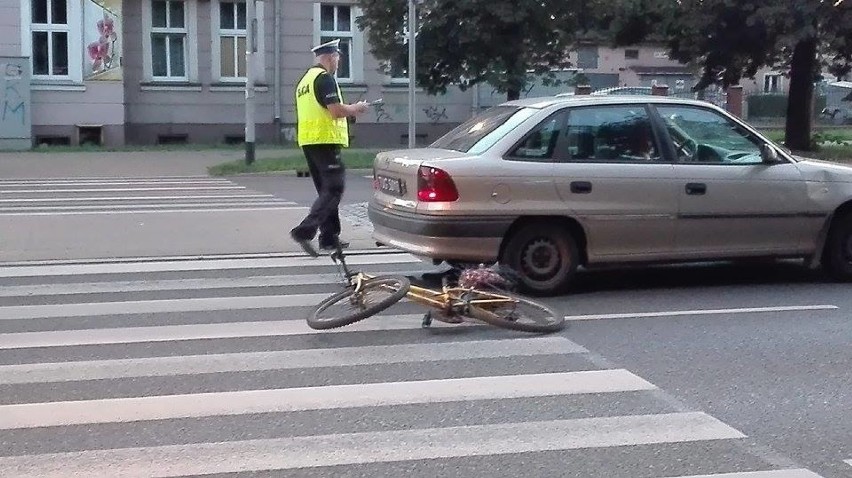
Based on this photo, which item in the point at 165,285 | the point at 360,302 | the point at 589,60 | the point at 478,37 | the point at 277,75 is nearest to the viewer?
the point at 360,302

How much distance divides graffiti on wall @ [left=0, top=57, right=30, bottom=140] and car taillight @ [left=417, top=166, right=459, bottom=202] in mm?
23264

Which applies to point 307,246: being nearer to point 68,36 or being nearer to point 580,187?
point 580,187

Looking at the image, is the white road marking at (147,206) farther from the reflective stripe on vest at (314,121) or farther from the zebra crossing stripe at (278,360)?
the zebra crossing stripe at (278,360)

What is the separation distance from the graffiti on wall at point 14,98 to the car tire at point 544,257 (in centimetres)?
2351

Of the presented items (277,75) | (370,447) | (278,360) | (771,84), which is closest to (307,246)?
(278,360)

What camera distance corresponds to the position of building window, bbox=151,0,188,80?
33188 mm

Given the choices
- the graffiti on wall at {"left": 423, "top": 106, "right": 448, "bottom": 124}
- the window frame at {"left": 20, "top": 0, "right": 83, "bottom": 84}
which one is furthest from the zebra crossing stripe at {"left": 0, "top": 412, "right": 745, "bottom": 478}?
the graffiti on wall at {"left": 423, "top": 106, "right": 448, "bottom": 124}

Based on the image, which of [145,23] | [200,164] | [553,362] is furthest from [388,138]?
[553,362]

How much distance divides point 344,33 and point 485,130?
25000 mm

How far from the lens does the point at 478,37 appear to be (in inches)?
1015

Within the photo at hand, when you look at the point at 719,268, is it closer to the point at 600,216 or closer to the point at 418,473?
the point at 600,216

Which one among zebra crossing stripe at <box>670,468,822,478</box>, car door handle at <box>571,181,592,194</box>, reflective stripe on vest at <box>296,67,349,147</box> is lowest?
zebra crossing stripe at <box>670,468,822,478</box>

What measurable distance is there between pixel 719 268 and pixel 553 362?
4309 mm

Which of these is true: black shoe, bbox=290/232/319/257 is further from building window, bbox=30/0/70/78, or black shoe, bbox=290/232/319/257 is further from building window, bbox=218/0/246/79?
building window, bbox=218/0/246/79
